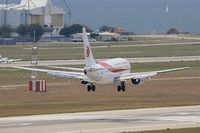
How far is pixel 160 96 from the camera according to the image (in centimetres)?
9619

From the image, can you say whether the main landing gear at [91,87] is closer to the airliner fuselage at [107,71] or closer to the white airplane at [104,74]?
the white airplane at [104,74]

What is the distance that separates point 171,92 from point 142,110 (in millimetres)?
22782

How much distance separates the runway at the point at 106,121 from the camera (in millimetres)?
64125

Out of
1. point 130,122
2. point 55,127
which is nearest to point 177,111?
point 130,122

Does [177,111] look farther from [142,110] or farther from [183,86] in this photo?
[183,86]

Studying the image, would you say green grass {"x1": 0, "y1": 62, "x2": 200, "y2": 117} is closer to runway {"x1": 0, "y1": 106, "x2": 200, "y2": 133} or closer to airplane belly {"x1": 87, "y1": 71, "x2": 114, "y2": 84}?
airplane belly {"x1": 87, "y1": 71, "x2": 114, "y2": 84}

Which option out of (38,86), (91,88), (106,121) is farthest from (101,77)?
(106,121)

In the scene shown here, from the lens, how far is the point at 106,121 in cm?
6950

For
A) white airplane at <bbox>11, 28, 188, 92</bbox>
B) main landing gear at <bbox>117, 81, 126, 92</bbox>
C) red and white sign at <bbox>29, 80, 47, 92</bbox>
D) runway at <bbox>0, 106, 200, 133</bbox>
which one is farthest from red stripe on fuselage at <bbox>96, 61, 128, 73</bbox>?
runway at <bbox>0, 106, 200, 133</bbox>

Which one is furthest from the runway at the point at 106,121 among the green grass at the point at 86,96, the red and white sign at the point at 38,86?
the red and white sign at the point at 38,86

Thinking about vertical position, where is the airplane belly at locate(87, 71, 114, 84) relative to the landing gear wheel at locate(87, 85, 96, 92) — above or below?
above

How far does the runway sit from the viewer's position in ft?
210

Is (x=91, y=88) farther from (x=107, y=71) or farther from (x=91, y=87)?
(x=107, y=71)

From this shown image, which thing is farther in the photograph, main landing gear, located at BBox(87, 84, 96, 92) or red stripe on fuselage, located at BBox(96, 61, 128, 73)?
main landing gear, located at BBox(87, 84, 96, 92)
